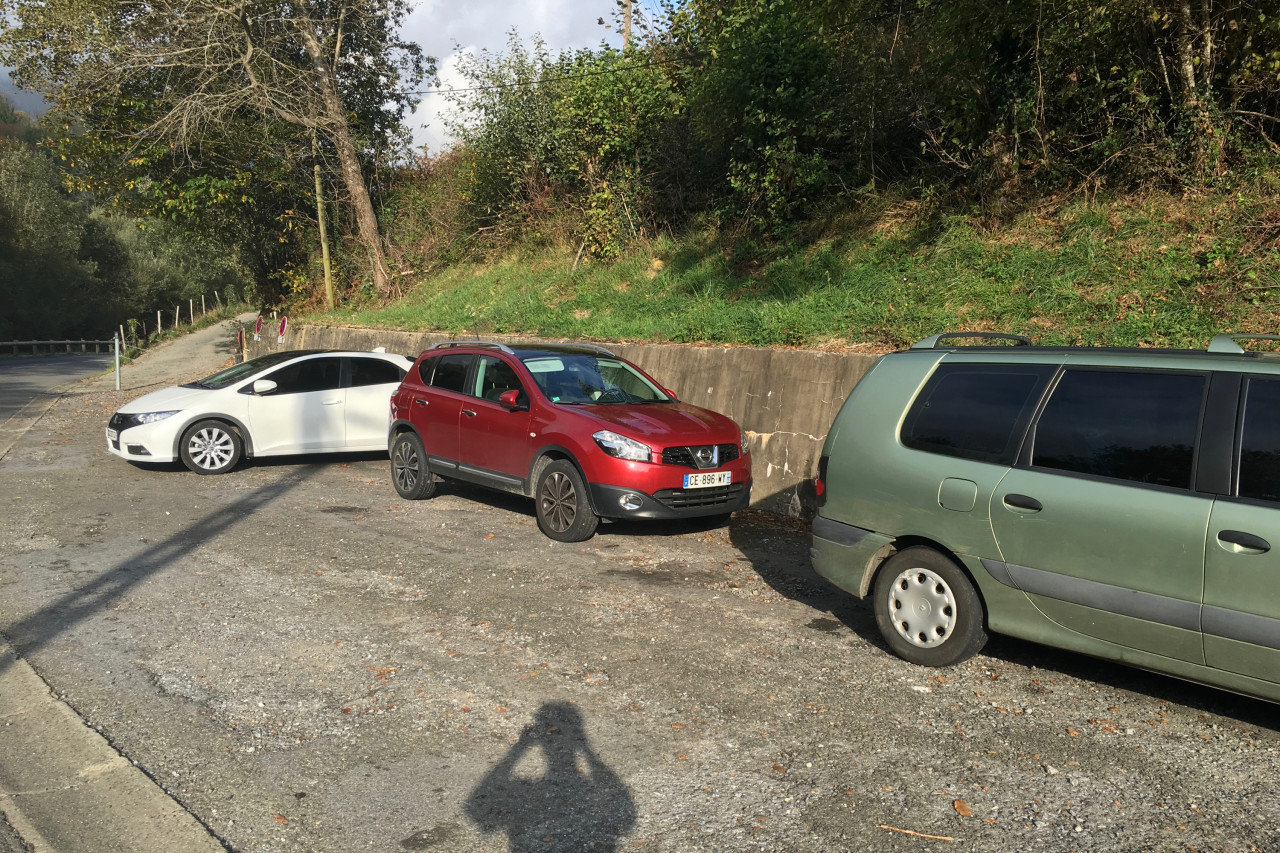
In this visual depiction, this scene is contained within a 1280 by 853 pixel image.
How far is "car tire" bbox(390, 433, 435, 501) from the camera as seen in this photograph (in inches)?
406

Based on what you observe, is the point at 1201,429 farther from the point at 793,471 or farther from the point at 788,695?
the point at 793,471

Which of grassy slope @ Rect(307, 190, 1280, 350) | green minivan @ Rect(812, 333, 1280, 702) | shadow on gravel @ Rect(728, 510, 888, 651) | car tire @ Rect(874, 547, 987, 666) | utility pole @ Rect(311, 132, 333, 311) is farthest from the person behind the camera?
utility pole @ Rect(311, 132, 333, 311)

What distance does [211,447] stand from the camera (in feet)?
38.9

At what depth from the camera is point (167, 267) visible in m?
65.8

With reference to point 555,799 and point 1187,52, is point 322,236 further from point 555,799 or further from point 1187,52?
point 555,799

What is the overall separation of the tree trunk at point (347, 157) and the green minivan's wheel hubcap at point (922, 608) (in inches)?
950

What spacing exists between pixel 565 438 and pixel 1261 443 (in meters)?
5.42

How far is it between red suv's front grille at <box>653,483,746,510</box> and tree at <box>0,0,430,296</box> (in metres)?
20.7

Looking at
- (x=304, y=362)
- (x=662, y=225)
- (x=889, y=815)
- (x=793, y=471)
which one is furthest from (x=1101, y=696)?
(x=662, y=225)

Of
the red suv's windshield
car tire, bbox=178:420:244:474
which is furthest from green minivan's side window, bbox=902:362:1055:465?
car tire, bbox=178:420:244:474

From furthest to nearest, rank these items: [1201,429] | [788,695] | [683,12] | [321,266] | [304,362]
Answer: [321,266] < [683,12] < [304,362] < [788,695] < [1201,429]

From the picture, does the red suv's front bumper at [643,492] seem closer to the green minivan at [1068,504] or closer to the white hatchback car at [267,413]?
the green minivan at [1068,504]

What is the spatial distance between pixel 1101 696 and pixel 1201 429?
4.87ft

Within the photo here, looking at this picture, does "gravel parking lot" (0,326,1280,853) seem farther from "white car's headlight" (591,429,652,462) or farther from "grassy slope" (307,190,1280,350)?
"grassy slope" (307,190,1280,350)
